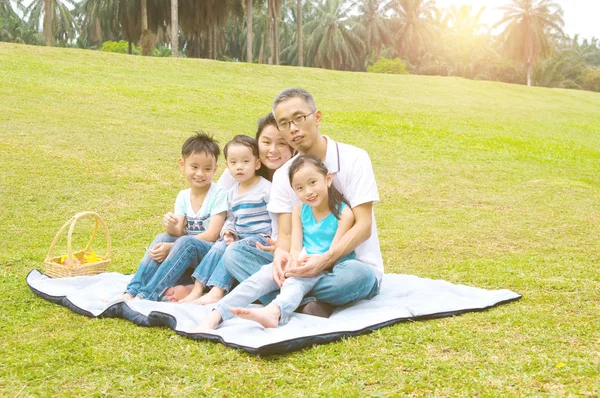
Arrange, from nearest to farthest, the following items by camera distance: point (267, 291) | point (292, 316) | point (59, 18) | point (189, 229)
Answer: point (292, 316) → point (267, 291) → point (189, 229) → point (59, 18)

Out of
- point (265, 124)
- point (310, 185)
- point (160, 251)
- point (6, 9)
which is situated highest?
point (6, 9)

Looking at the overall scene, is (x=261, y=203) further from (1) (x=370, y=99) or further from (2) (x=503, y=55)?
(2) (x=503, y=55)

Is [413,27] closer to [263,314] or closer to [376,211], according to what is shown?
[376,211]

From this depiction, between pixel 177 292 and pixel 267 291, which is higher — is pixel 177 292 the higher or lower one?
the lower one

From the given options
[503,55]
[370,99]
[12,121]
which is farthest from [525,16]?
[12,121]

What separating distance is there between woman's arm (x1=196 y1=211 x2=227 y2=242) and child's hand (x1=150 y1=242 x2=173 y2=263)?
230 millimetres

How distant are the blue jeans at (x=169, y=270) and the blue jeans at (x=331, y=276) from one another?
298 millimetres

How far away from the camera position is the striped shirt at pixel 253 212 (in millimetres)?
4602

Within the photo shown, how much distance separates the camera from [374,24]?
2132 inches

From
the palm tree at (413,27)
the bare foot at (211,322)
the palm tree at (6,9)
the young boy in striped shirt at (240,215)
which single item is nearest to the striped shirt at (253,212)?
the young boy in striped shirt at (240,215)

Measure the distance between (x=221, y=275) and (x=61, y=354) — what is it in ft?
4.02

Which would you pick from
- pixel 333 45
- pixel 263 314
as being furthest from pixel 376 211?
pixel 333 45

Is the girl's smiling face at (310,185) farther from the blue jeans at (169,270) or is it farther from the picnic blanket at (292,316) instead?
the blue jeans at (169,270)

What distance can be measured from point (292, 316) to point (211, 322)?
502mm
